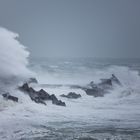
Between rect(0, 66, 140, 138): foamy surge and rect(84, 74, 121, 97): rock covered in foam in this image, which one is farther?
rect(84, 74, 121, 97): rock covered in foam

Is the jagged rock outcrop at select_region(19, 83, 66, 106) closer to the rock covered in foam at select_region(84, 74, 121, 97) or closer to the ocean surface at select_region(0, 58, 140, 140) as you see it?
the ocean surface at select_region(0, 58, 140, 140)

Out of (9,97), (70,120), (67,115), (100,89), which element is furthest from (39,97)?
(100,89)

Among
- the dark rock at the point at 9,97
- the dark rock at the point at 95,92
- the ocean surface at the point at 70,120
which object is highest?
the dark rock at the point at 95,92

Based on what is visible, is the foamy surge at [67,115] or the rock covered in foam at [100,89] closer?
the foamy surge at [67,115]

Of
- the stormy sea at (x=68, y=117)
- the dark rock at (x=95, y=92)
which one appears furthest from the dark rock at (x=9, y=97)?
the dark rock at (x=95, y=92)

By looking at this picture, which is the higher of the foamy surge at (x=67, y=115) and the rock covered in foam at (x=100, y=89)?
the rock covered in foam at (x=100, y=89)

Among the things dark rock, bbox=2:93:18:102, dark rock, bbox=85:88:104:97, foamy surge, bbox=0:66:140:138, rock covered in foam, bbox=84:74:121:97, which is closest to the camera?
foamy surge, bbox=0:66:140:138

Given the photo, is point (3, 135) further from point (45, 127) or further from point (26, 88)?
point (26, 88)

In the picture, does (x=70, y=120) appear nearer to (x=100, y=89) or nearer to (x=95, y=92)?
(x=95, y=92)

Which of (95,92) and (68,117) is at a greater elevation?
(95,92)

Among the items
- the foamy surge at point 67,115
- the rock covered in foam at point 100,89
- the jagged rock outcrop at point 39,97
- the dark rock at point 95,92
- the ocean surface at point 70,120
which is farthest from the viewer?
the rock covered in foam at point 100,89

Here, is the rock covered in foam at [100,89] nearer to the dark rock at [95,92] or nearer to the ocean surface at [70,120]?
the dark rock at [95,92]

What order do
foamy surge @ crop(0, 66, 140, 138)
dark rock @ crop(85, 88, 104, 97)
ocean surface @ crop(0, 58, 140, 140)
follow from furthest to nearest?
dark rock @ crop(85, 88, 104, 97) → foamy surge @ crop(0, 66, 140, 138) → ocean surface @ crop(0, 58, 140, 140)

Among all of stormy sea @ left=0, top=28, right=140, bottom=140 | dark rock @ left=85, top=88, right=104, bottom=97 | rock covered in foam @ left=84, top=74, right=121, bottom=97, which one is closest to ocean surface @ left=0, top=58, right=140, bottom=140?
stormy sea @ left=0, top=28, right=140, bottom=140
